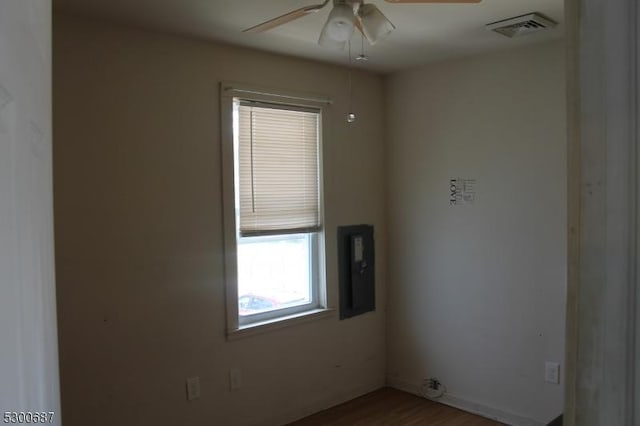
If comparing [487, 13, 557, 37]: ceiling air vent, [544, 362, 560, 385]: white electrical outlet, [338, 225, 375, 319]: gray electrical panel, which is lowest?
[544, 362, 560, 385]: white electrical outlet

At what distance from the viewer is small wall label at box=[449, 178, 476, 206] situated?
3.55 meters

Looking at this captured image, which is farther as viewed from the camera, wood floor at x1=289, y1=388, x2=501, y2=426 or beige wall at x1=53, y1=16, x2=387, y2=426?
wood floor at x1=289, y1=388, x2=501, y2=426

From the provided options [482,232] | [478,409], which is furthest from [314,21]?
[478,409]

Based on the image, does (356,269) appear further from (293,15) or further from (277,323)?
(293,15)

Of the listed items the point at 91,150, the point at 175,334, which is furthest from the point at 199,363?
the point at 91,150

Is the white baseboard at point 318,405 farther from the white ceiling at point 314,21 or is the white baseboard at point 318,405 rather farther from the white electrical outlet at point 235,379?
the white ceiling at point 314,21

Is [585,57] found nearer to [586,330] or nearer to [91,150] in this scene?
[586,330]

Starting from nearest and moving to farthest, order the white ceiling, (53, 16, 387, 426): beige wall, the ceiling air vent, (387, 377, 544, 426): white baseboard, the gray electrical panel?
the white ceiling < (53, 16, 387, 426): beige wall < the ceiling air vent < (387, 377, 544, 426): white baseboard < the gray electrical panel

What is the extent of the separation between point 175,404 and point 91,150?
1.48 metres

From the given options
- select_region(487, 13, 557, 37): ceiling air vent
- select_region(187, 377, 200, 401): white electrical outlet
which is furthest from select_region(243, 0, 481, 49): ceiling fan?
select_region(187, 377, 200, 401): white electrical outlet

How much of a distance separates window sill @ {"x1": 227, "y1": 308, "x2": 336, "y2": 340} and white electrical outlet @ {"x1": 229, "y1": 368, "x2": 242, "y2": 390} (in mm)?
209

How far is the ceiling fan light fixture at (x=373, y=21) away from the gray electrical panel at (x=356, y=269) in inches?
73.4

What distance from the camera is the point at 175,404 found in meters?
2.91

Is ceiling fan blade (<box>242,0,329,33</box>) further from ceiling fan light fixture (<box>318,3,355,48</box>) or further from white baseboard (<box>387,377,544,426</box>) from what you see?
white baseboard (<box>387,377,544,426</box>)
